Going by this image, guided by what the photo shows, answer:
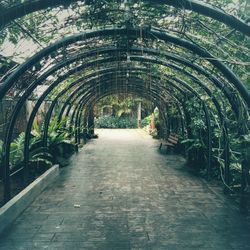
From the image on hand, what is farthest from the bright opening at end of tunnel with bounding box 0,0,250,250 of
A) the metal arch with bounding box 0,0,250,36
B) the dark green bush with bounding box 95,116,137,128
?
the dark green bush with bounding box 95,116,137,128

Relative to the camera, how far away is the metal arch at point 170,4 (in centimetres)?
438

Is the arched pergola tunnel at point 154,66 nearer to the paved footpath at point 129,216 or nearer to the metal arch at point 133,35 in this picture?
the metal arch at point 133,35

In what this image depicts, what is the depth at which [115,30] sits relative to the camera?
6.54m

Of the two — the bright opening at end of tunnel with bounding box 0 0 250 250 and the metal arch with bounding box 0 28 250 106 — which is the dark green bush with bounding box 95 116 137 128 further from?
the metal arch with bounding box 0 28 250 106

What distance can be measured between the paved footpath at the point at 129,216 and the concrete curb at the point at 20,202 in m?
0.12

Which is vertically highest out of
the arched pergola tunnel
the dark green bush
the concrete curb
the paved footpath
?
the arched pergola tunnel

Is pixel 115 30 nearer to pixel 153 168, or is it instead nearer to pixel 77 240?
pixel 77 240

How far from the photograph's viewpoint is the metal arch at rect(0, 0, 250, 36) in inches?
173

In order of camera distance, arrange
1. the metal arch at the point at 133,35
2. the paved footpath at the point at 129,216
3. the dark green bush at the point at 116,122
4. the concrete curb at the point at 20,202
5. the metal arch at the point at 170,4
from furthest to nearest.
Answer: the dark green bush at the point at 116,122 → the metal arch at the point at 133,35 → the concrete curb at the point at 20,202 → the paved footpath at the point at 129,216 → the metal arch at the point at 170,4

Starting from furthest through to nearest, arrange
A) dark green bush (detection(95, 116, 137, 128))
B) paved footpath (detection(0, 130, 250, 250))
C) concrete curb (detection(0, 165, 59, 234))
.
Result: 1. dark green bush (detection(95, 116, 137, 128))
2. concrete curb (detection(0, 165, 59, 234))
3. paved footpath (detection(0, 130, 250, 250))

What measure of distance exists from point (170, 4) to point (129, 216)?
3.86 m

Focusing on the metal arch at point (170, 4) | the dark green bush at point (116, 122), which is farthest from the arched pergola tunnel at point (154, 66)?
the dark green bush at point (116, 122)

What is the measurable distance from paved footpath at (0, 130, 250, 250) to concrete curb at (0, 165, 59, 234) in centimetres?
12

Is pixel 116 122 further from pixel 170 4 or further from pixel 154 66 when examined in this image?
pixel 170 4
